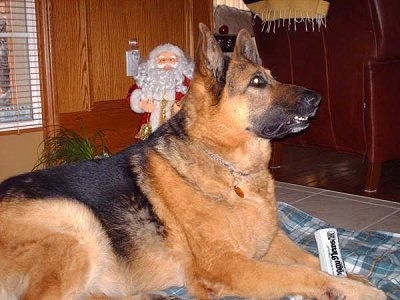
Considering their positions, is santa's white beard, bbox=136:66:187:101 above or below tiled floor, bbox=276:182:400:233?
above

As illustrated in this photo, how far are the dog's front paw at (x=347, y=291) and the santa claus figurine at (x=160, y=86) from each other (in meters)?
1.67

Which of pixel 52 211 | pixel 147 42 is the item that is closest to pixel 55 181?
pixel 52 211

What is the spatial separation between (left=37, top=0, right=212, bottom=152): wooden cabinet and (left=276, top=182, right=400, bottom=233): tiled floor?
157cm

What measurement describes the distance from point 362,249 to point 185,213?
1089 millimetres

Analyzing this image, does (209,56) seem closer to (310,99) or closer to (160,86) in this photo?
(310,99)

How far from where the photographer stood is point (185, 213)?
195 cm

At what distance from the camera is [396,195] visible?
3.49 meters

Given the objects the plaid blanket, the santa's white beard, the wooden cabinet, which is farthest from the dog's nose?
the wooden cabinet

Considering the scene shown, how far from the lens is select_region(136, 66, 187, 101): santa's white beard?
3.17 metres

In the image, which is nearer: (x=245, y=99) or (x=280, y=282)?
(x=280, y=282)

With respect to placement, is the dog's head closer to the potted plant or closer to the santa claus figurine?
the santa claus figurine

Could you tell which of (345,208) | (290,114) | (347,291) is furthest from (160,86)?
(347,291)

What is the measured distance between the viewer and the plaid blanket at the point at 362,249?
7.11 feet

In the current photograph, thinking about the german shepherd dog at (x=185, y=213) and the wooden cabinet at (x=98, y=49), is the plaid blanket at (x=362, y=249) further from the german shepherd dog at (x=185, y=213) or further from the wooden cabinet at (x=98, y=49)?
the wooden cabinet at (x=98, y=49)
